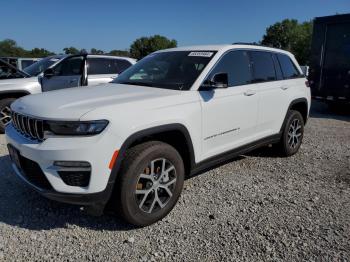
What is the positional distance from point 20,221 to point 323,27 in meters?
10.1

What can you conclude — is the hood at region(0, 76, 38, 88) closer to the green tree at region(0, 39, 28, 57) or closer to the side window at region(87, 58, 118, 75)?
the side window at region(87, 58, 118, 75)

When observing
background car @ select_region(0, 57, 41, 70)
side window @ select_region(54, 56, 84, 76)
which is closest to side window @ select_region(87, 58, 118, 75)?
side window @ select_region(54, 56, 84, 76)

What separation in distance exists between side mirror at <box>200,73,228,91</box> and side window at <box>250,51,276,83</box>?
0.97 meters

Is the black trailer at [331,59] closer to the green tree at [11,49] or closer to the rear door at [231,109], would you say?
the rear door at [231,109]

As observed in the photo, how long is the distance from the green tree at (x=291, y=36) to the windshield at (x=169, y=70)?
208 feet

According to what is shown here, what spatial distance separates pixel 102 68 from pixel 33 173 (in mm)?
5520

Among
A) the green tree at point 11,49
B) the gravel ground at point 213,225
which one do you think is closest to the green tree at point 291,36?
the green tree at point 11,49

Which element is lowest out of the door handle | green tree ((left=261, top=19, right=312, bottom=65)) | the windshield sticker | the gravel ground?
the gravel ground

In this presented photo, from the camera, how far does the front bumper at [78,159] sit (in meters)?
2.89

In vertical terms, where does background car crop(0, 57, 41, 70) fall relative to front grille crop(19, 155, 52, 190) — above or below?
above

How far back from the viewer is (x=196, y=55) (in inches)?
168

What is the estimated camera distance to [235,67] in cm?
443

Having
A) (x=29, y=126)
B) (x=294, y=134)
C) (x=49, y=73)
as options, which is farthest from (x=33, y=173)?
(x=49, y=73)

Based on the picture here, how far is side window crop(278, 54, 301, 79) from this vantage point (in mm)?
5486
